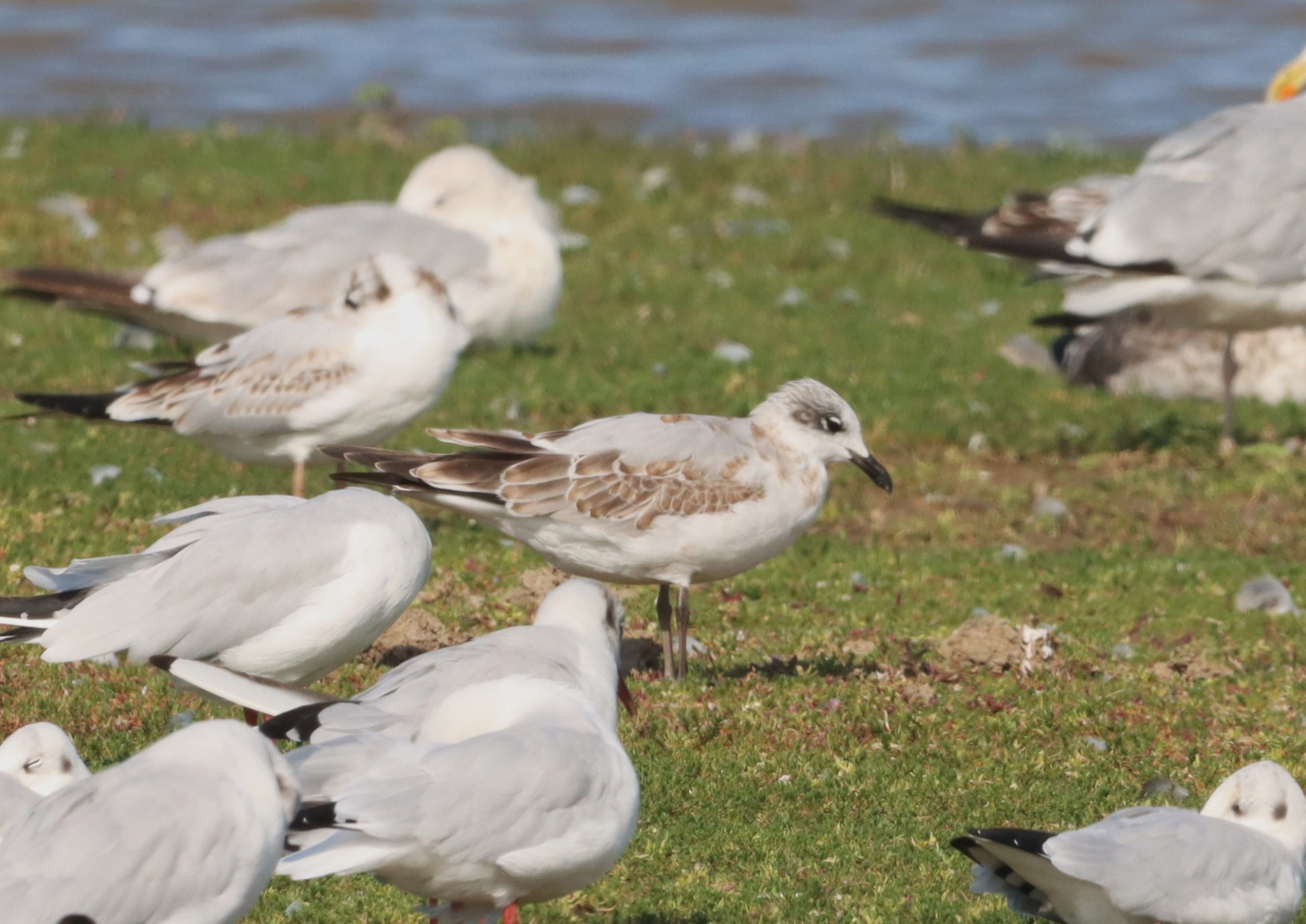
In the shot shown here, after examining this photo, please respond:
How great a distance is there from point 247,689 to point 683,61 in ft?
79.9

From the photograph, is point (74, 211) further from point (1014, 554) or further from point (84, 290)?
point (1014, 554)

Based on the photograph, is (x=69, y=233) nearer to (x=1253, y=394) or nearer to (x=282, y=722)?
(x=1253, y=394)

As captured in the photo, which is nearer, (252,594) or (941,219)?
(252,594)

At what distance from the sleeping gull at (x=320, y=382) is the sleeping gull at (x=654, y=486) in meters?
1.37

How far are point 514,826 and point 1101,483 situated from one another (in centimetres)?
725

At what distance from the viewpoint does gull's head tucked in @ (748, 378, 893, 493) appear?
786cm

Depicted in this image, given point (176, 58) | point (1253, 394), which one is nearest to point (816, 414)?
point (1253, 394)

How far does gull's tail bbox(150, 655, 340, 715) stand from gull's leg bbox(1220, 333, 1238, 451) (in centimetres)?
807

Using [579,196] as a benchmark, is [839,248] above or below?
below

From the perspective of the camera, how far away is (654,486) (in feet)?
25.1

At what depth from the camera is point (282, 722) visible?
4949 mm

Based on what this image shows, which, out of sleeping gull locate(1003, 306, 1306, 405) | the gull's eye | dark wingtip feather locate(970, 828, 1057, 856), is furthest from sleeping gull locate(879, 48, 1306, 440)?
dark wingtip feather locate(970, 828, 1057, 856)

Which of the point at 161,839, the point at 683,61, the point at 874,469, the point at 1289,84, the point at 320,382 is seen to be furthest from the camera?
the point at 683,61

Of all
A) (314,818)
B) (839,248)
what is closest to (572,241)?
(839,248)
